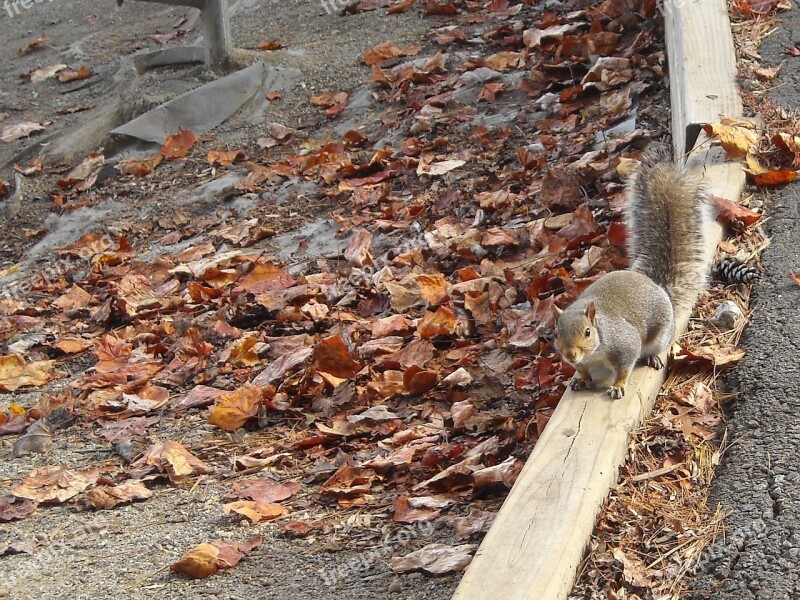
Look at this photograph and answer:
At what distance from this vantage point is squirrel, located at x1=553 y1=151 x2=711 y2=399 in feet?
8.21

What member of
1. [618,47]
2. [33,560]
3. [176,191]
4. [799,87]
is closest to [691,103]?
[799,87]

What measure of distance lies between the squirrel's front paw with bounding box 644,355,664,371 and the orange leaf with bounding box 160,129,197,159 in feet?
14.3

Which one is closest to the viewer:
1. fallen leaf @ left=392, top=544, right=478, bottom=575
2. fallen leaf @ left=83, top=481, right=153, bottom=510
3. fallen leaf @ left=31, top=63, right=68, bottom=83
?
fallen leaf @ left=392, top=544, right=478, bottom=575

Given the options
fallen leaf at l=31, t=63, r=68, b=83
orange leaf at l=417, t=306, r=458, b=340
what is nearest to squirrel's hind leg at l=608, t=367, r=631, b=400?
orange leaf at l=417, t=306, r=458, b=340

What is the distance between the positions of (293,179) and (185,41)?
3472 mm

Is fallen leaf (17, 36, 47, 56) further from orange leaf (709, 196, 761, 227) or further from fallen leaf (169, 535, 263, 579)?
fallen leaf (169, 535, 263, 579)

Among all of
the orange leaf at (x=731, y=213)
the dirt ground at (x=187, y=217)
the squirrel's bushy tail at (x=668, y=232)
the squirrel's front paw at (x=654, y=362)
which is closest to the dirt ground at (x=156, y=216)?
the dirt ground at (x=187, y=217)

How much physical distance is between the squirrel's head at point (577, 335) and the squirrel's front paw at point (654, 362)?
0.18 m

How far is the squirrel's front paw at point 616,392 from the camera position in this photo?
2398 mm

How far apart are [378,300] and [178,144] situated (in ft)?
9.79

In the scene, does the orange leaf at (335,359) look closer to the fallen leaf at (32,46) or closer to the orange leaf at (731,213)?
the orange leaf at (731,213)

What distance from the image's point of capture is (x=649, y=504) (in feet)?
7.01

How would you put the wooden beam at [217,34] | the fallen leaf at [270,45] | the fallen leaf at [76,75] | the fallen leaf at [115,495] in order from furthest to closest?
the fallen leaf at [76,75] → the fallen leaf at [270,45] → the wooden beam at [217,34] → the fallen leaf at [115,495]

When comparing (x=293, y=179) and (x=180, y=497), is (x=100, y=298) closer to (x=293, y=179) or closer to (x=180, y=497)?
(x=293, y=179)
